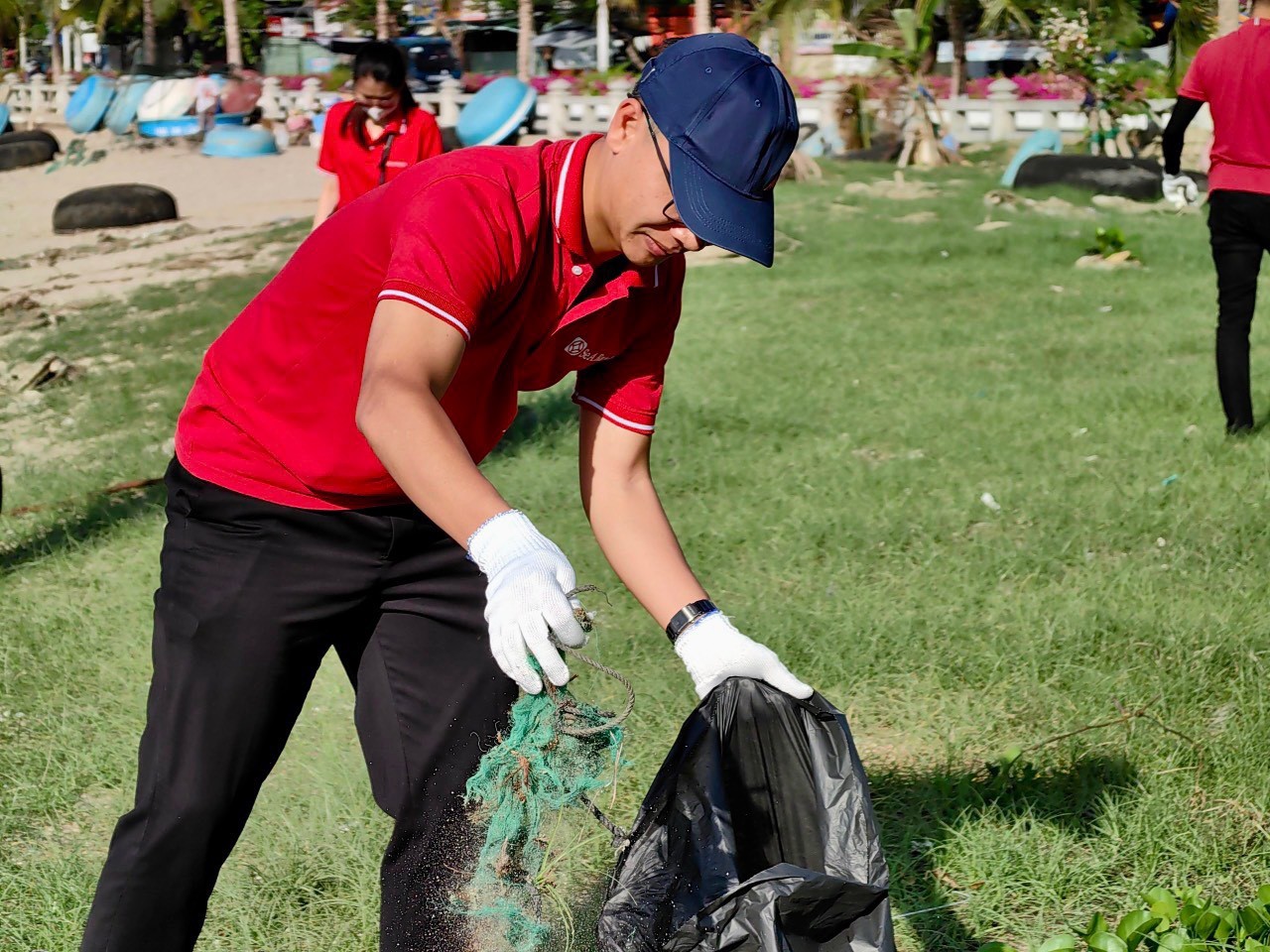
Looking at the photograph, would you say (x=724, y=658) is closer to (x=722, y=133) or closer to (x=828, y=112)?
(x=722, y=133)

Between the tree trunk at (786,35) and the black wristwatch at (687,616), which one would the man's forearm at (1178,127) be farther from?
the tree trunk at (786,35)

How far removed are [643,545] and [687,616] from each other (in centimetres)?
18

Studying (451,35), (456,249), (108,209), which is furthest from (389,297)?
(451,35)

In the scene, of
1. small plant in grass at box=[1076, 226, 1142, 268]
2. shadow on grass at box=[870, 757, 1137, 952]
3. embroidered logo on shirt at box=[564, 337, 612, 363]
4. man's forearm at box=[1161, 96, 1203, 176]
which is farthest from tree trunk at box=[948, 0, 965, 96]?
embroidered logo on shirt at box=[564, 337, 612, 363]

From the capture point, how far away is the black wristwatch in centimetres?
235

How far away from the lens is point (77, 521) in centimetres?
573

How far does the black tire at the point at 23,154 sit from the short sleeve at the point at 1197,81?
85.0 feet

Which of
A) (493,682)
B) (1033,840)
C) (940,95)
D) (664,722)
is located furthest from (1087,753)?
(940,95)

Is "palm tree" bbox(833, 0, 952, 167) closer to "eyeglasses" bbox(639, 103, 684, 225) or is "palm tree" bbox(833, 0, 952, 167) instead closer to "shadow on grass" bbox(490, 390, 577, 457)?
"shadow on grass" bbox(490, 390, 577, 457)

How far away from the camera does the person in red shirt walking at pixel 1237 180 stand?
5.53m

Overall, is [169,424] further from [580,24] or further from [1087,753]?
[580,24]

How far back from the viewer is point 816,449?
600cm

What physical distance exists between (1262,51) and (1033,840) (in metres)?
4.00

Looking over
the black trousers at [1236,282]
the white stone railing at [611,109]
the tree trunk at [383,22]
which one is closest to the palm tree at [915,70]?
the white stone railing at [611,109]
